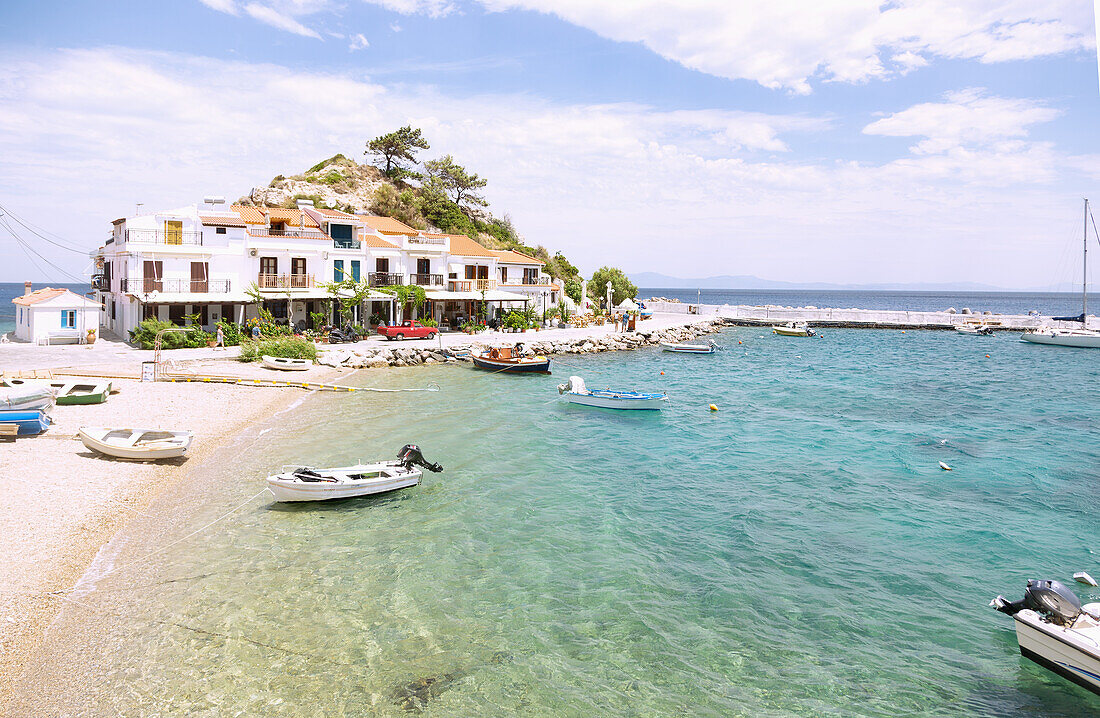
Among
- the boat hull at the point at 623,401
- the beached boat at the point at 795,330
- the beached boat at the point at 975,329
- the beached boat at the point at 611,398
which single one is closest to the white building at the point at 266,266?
the beached boat at the point at 611,398

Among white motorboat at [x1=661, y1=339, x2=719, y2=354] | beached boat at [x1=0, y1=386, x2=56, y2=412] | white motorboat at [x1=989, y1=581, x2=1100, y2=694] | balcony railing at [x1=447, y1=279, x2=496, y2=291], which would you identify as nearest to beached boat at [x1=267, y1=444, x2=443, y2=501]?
beached boat at [x1=0, y1=386, x2=56, y2=412]

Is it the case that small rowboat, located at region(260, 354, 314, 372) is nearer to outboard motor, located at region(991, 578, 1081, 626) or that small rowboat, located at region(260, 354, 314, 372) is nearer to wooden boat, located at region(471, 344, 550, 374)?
wooden boat, located at region(471, 344, 550, 374)

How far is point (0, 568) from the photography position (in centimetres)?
1220

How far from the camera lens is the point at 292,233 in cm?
4375

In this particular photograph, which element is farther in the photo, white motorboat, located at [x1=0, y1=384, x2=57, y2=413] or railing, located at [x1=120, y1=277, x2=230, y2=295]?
railing, located at [x1=120, y1=277, x2=230, y2=295]

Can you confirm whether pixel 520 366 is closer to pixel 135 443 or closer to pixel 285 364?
pixel 285 364

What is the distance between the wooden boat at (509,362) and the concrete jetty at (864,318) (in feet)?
167

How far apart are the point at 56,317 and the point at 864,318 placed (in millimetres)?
82480

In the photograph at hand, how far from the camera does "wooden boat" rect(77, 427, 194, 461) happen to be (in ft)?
61.0

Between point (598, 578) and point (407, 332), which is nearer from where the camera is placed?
point (598, 578)

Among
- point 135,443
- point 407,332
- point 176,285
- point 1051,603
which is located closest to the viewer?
point 1051,603

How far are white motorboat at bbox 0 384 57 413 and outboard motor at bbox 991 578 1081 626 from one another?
26265mm

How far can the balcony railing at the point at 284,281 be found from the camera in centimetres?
4153

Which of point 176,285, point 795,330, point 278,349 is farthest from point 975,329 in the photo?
point 176,285
